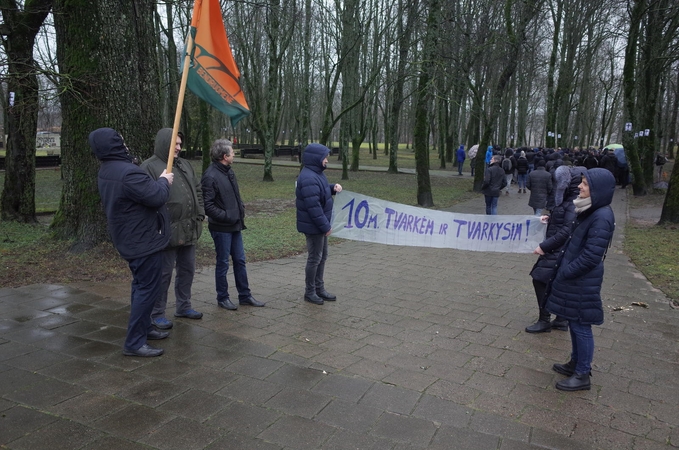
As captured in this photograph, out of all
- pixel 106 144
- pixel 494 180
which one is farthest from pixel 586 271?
pixel 494 180

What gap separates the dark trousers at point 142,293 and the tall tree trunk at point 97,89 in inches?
153

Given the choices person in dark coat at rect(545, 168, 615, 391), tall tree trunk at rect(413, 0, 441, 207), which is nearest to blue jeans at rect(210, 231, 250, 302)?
person in dark coat at rect(545, 168, 615, 391)

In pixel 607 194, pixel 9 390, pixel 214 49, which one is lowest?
pixel 9 390

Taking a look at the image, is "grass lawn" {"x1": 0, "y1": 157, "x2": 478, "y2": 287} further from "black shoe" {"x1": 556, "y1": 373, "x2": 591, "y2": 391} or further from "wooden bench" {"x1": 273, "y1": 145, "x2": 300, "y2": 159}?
"wooden bench" {"x1": 273, "y1": 145, "x2": 300, "y2": 159}

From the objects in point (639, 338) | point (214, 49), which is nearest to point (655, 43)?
point (639, 338)

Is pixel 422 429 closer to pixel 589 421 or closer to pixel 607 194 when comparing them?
pixel 589 421

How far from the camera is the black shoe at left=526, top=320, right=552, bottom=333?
18.3ft

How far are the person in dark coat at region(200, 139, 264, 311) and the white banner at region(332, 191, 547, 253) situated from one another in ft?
5.62

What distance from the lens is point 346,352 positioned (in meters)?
4.88

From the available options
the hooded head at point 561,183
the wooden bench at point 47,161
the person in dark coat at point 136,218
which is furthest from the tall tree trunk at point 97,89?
the wooden bench at point 47,161

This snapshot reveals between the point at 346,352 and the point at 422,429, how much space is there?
1430 mm

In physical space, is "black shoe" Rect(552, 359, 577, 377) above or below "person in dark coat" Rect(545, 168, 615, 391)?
below

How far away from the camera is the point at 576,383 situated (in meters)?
4.24

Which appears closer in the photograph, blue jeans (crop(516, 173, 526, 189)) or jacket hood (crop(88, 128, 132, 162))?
jacket hood (crop(88, 128, 132, 162))
